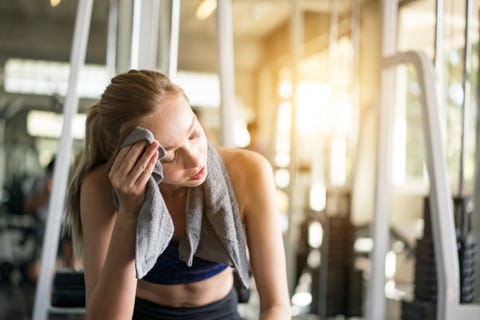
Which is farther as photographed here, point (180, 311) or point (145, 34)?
point (145, 34)

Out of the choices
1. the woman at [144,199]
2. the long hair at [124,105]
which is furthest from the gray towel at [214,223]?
the long hair at [124,105]

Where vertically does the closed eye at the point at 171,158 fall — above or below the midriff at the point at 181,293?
above

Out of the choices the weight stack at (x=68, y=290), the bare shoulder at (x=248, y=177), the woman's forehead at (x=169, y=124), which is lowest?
the weight stack at (x=68, y=290)

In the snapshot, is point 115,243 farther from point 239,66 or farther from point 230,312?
point 239,66

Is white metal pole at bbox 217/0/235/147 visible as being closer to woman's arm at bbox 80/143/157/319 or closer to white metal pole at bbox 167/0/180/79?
white metal pole at bbox 167/0/180/79

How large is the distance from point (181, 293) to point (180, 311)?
0.04 m

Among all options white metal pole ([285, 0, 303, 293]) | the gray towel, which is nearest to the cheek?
the gray towel

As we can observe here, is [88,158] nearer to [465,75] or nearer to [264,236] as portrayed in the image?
[264,236]

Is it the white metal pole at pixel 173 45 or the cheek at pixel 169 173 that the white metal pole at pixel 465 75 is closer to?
the white metal pole at pixel 173 45

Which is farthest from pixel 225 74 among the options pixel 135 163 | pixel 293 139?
pixel 293 139

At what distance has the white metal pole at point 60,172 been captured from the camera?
5.96 ft

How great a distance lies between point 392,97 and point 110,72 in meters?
1.63

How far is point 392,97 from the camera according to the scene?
77.9 inches

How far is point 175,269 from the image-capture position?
4.12ft
